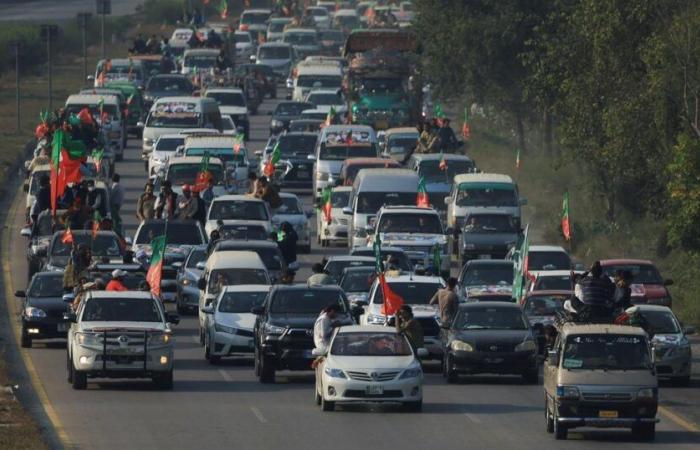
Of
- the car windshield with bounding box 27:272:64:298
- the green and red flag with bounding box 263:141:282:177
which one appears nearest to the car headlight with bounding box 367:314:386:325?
the car windshield with bounding box 27:272:64:298

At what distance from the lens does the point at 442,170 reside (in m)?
58.4

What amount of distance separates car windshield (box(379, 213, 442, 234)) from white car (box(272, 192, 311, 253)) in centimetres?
392

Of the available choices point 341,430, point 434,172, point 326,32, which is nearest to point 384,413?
point 341,430

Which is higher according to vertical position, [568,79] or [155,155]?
[568,79]

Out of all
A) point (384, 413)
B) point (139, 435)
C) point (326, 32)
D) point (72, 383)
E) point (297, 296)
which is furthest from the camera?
point (326, 32)

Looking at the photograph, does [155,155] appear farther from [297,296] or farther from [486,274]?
[297,296]

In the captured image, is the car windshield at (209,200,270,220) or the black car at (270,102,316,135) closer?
the car windshield at (209,200,270,220)

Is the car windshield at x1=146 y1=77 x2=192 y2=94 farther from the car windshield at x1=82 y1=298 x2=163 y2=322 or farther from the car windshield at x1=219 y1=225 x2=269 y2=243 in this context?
the car windshield at x1=82 y1=298 x2=163 y2=322

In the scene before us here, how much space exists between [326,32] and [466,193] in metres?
64.7

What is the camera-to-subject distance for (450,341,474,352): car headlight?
35.5m

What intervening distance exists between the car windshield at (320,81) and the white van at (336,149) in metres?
23.4

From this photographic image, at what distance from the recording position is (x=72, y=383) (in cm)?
3428

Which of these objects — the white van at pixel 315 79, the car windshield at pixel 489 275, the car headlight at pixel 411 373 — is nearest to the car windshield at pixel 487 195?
the car windshield at pixel 489 275

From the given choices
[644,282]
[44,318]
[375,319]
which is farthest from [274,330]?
[644,282]
